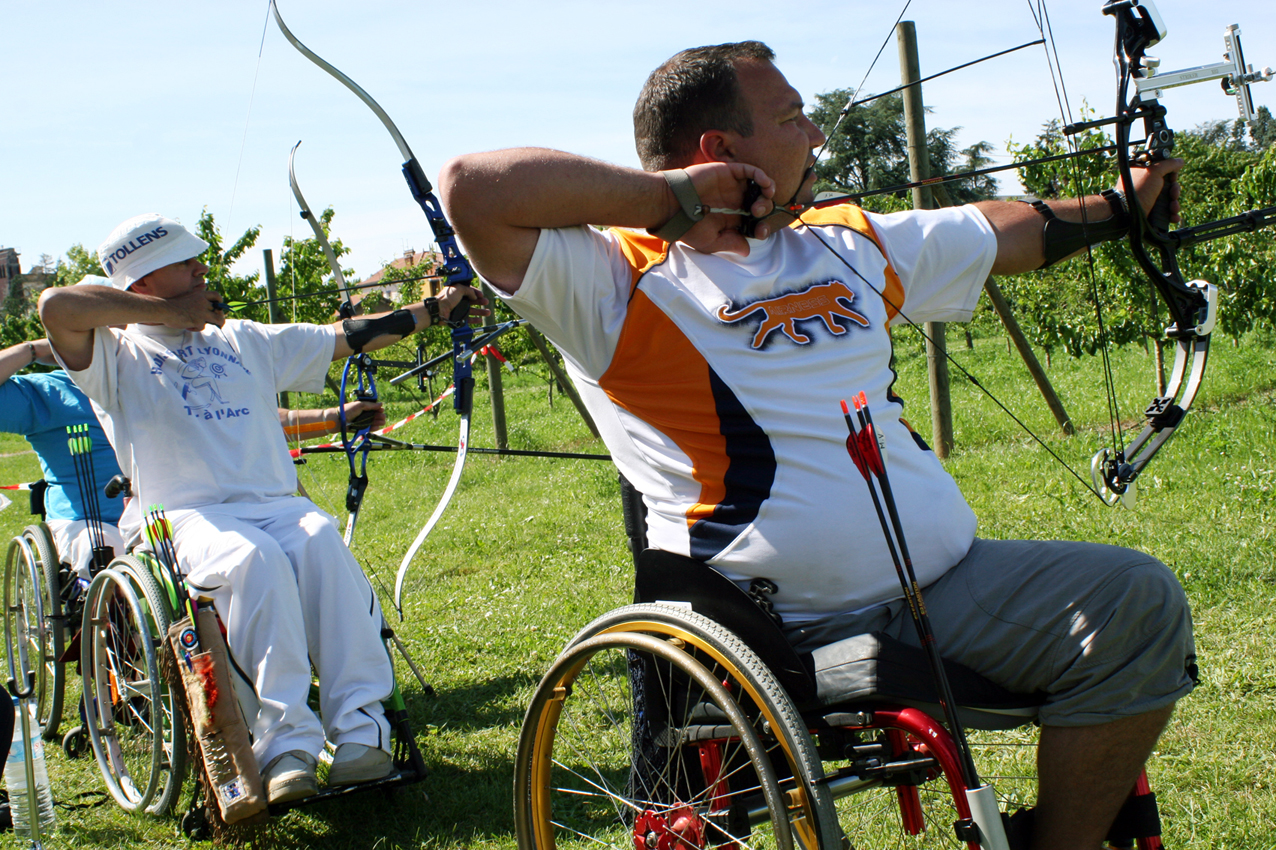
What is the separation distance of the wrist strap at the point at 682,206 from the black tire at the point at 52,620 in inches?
112

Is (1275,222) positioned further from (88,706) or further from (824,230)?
(88,706)

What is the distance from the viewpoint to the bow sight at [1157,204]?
203cm

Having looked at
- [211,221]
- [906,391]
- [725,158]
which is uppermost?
[211,221]

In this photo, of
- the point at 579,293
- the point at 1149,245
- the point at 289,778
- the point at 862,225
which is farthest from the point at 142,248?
the point at 1149,245

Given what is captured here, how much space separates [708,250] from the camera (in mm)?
1823

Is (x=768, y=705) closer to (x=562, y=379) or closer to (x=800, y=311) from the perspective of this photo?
(x=800, y=311)

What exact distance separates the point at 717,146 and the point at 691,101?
94mm

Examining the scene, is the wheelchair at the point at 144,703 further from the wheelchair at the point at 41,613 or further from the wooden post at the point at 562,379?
the wooden post at the point at 562,379

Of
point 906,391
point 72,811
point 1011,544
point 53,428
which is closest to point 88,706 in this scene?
point 72,811

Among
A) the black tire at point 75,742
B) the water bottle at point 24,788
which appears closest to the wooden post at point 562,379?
the black tire at point 75,742

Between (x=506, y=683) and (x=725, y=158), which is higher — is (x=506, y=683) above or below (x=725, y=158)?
below

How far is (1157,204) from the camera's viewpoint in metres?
2.12

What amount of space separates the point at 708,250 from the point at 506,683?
7.87 ft

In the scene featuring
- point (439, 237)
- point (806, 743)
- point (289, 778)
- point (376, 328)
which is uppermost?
point (439, 237)
